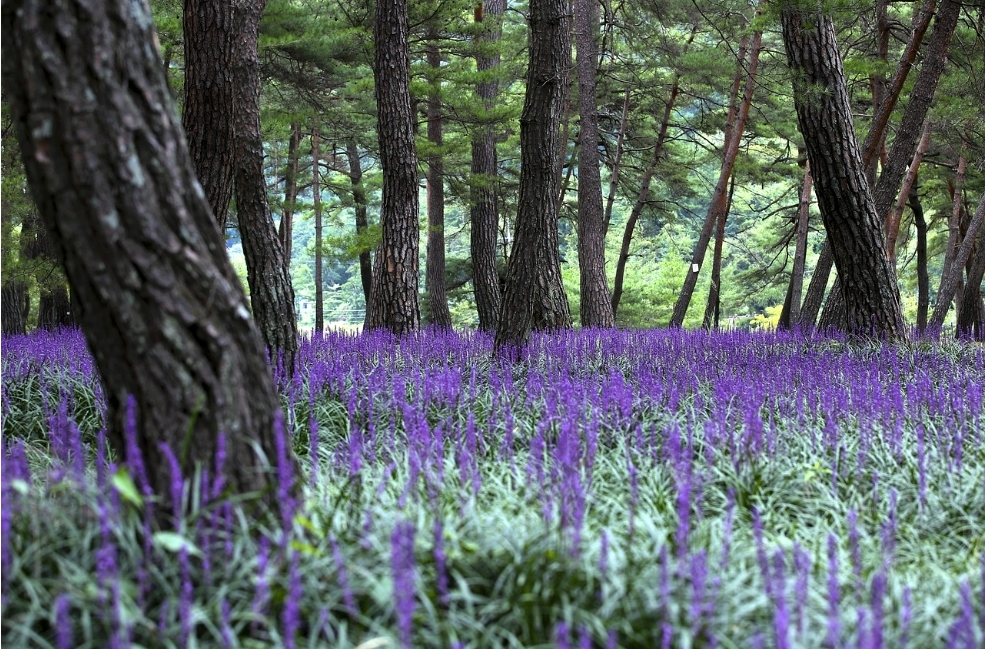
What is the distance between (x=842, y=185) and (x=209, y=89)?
654 cm

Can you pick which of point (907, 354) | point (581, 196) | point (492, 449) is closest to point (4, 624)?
point (492, 449)

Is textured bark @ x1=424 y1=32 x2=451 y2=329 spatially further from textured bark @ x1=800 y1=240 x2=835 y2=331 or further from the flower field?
the flower field

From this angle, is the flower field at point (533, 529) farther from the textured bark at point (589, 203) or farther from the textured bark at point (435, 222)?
the textured bark at point (435, 222)

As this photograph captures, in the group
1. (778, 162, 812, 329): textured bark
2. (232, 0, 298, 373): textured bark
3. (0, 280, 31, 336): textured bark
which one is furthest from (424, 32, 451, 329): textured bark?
(232, 0, 298, 373): textured bark

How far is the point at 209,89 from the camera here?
7.90 meters

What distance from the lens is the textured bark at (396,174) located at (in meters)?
10.4

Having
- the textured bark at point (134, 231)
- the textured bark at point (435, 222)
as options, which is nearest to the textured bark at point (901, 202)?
the textured bark at point (435, 222)

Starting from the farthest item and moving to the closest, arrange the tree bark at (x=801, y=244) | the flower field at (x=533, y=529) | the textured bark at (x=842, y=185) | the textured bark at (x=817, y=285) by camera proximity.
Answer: the tree bark at (x=801, y=244) → the textured bark at (x=817, y=285) → the textured bark at (x=842, y=185) → the flower field at (x=533, y=529)

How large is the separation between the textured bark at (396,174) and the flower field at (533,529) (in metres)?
4.32

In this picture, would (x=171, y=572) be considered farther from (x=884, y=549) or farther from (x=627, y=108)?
(x=627, y=108)

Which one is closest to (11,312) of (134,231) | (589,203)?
(589,203)

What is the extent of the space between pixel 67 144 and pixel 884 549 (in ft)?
9.97

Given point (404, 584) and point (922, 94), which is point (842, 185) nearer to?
point (922, 94)

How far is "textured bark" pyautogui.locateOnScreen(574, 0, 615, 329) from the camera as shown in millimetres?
14094
